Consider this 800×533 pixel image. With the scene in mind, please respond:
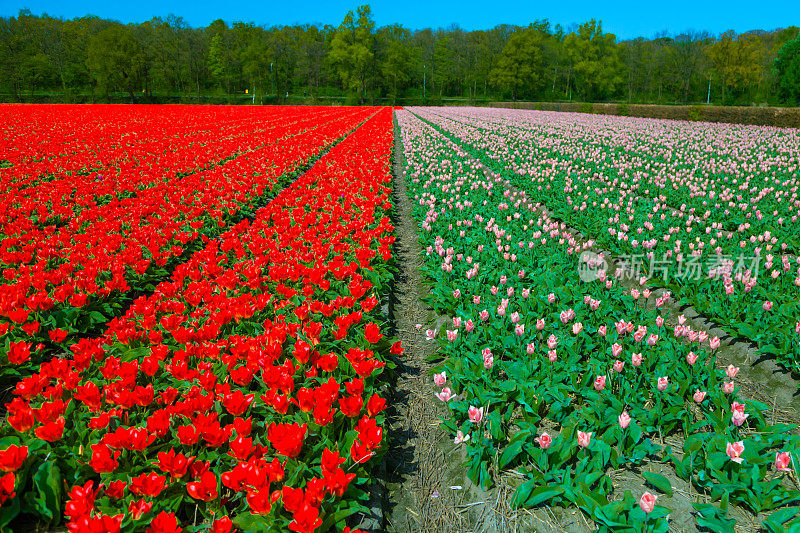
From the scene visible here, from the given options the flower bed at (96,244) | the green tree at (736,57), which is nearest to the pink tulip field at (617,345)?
the flower bed at (96,244)

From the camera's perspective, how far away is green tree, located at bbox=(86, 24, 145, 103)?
59.2 m

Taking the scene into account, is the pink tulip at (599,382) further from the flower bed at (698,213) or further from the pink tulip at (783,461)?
the flower bed at (698,213)

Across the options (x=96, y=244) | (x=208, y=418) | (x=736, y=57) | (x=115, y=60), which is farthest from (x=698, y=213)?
(x=115, y=60)

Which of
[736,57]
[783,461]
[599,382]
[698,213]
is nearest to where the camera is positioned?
[783,461]

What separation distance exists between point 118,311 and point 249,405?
2707 mm

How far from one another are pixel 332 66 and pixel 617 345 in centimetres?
8109

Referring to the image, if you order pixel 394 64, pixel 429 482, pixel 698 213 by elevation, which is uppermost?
pixel 394 64

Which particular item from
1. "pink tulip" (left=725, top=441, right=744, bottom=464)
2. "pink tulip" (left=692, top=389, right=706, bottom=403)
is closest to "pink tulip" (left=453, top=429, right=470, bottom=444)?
"pink tulip" (left=725, top=441, right=744, bottom=464)

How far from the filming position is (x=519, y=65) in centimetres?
6969

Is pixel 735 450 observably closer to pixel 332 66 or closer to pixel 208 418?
pixel 208 418

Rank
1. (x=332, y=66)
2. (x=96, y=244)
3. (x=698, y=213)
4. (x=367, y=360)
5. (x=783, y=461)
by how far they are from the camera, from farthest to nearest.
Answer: (x=332, y=66) → (x=698, y=213) → (x=96, y=244) → (x=367, y=360) → (x=783, y=461)

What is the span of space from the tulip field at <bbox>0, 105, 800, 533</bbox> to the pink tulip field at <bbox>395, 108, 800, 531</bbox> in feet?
0.07

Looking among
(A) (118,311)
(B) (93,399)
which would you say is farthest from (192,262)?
(B) (93,399)

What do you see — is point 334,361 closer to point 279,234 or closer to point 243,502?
point 243,502
